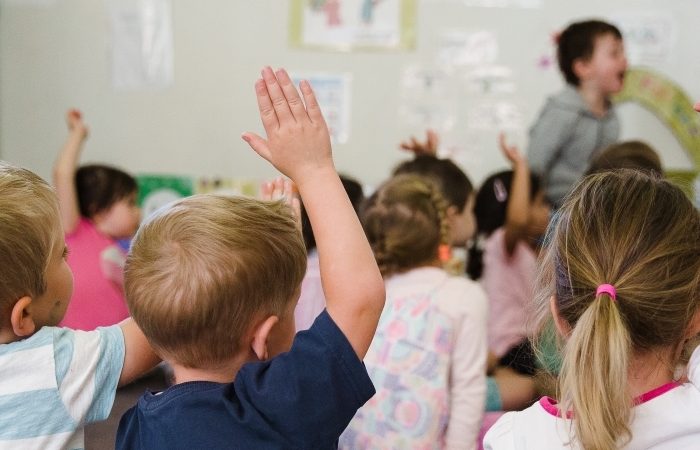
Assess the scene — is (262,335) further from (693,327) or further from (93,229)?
(93,229)

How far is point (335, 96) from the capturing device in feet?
11.4

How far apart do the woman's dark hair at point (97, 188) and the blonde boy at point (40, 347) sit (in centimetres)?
177

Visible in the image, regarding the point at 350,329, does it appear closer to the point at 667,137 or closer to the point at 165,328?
the point at 165,328

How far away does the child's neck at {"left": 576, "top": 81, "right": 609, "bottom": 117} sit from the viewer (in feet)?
9.20

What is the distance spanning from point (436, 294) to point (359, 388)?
2.84ft

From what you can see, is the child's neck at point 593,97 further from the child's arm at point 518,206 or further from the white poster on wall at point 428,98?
the white poster on wall at point 428,98

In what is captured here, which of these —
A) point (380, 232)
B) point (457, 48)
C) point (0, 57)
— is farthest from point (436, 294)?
point (0, 57)

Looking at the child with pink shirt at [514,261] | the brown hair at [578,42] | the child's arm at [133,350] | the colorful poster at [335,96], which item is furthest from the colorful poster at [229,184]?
the child's arm at [133,350]

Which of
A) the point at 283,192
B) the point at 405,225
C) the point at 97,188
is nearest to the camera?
the point at 283,192

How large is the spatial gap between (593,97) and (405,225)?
4.41 feet

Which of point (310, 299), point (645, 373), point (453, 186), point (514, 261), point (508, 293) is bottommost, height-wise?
point (508, 293)

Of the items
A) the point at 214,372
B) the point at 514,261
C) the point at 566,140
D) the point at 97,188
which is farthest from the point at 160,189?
the point at 214,372

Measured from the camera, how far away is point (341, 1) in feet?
11.2

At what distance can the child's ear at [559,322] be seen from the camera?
1.00 m
